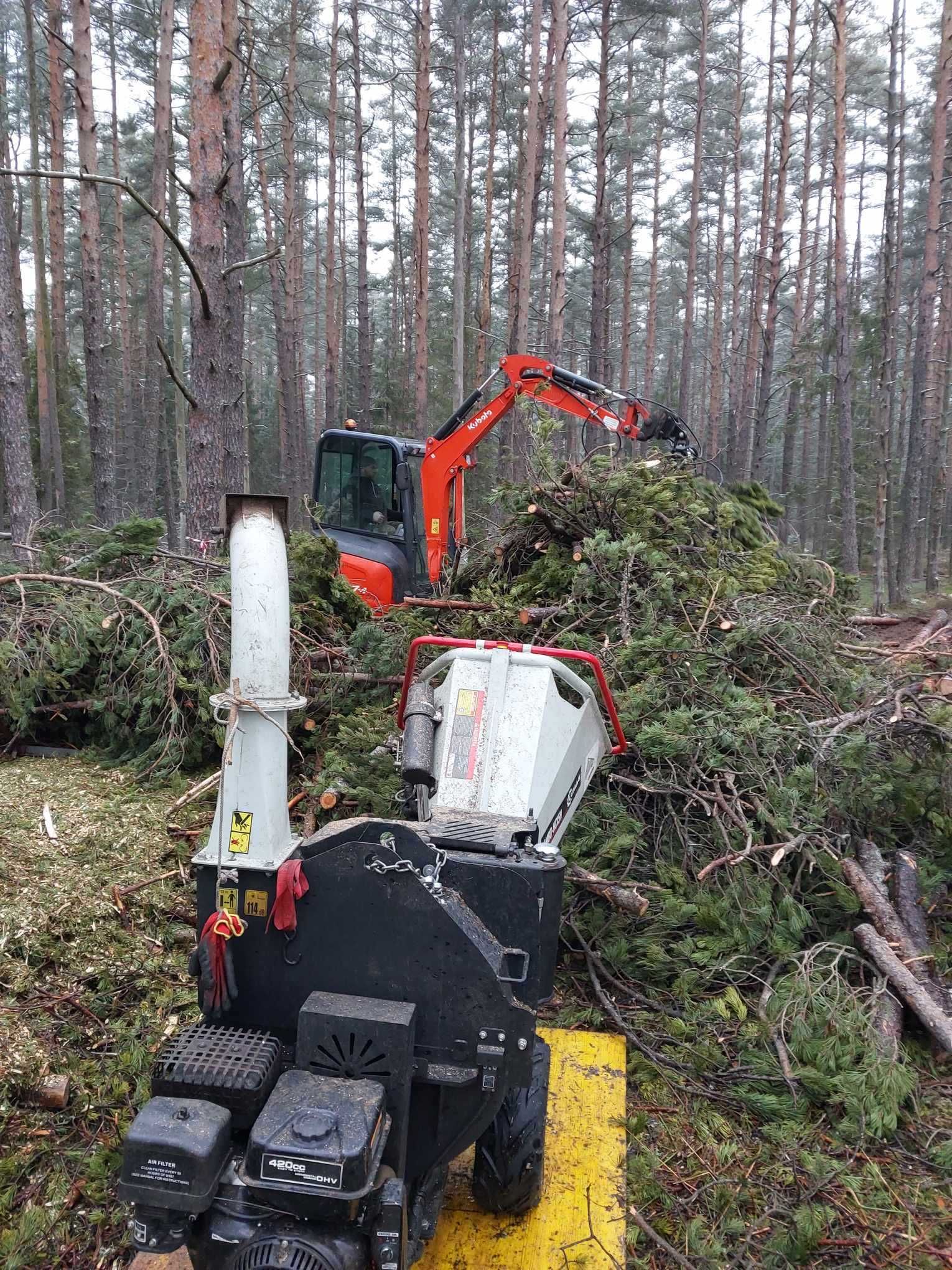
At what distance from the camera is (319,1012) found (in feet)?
6.66

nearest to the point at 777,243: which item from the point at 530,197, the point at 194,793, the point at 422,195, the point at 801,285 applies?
the point at 530,197

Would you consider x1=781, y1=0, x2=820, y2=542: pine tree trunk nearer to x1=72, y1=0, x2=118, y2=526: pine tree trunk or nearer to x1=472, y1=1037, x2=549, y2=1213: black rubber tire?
x1=72, y1=0, x2=118, y2=526: pine tree trunk

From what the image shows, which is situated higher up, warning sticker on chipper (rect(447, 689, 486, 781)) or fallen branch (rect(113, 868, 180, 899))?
warning sticker on chipper (rect(447, 689, 486, 781))

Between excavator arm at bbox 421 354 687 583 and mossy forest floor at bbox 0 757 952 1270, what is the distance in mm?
4822

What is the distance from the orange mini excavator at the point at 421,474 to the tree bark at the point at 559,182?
5.25m

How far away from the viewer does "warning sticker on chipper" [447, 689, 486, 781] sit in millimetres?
3078

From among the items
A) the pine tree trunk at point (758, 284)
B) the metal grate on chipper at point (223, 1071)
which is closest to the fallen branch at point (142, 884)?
the metal grate on chipper at point (223, 1071)

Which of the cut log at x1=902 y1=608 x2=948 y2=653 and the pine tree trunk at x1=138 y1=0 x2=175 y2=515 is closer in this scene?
the cut log at x1=902 y1=608 x2=948 y2=653

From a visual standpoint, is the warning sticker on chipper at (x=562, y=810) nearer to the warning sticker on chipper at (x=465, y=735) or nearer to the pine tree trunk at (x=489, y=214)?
the warning sticker on chipper at (x=465, y=735)

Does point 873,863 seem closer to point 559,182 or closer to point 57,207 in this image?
point 559,182

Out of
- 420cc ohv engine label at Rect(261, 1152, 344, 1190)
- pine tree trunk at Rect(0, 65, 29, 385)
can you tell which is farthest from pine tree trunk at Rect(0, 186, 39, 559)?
420cc ohv engine label at Rect(261, 1152, 344, 1190)

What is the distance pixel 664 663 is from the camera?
212 inches

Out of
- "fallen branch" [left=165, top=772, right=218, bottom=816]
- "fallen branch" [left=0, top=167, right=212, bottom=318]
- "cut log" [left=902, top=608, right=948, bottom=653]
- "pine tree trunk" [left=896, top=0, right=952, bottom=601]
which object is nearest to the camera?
"fallen branch" [left=0, top=167, right=212, bottom=318]

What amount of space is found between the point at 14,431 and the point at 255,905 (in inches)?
350
